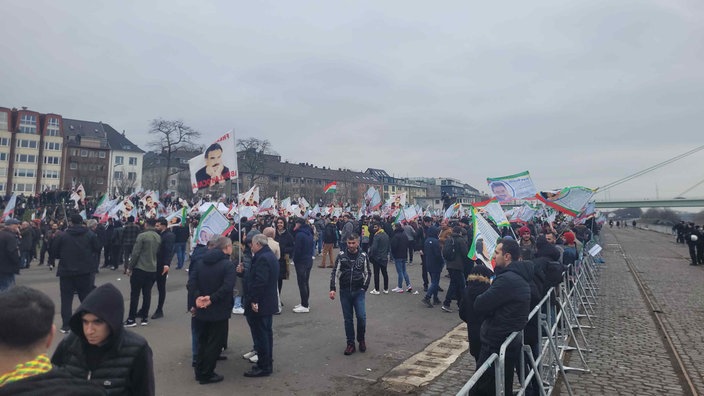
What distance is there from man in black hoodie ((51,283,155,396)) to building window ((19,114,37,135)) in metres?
87.5

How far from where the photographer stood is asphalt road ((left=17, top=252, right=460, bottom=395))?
223 inches

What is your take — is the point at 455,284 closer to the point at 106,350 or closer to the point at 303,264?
the point at 303,264

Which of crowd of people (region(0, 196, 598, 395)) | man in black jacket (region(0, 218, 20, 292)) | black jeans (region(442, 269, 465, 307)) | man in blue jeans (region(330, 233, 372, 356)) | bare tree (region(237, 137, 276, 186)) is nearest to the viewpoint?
crowd of people (region(0, 196, 598, 395))

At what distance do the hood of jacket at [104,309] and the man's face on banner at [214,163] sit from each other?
6.13 meters

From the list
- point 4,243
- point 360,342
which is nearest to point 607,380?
point 360,342

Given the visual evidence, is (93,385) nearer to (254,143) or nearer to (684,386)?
(684,386)

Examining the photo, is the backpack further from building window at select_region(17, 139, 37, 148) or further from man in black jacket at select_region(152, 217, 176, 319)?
building window at select_region(17, 139, 37, 148)

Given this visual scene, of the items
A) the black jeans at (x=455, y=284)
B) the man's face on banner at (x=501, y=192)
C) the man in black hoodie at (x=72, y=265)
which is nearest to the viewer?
the man in black hoodie at (x=72, y=265)

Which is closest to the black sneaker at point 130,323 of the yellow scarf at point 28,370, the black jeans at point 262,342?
the black jeans at point 262,342

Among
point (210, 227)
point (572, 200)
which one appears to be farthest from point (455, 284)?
point (210, 227)

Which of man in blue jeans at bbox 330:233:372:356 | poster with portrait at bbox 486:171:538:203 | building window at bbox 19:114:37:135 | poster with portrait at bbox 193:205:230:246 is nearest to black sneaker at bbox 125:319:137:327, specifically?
poster with portrait at bbox 193:205:230:246

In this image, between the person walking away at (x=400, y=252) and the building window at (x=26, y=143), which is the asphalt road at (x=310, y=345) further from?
the building window at (x=26, y=143)

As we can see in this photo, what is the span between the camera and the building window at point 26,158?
7162cm

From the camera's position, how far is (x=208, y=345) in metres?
5.72
